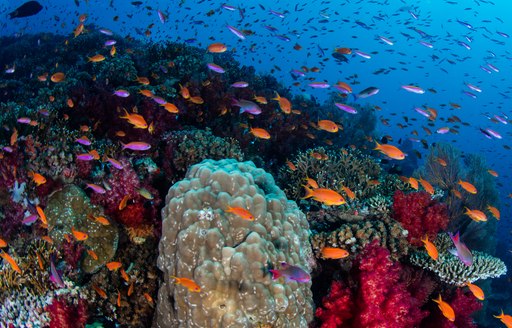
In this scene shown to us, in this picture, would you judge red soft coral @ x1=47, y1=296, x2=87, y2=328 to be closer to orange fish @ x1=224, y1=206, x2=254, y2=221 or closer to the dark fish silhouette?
orange fish @ x1=224, y1=206, x2=254, y2=221

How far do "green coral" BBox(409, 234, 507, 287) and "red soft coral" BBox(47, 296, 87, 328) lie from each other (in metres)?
5.31

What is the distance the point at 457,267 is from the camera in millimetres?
5336

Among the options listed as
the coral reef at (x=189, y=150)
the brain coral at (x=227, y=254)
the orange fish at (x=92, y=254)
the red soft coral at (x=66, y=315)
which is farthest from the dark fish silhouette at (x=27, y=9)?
the red soft coral at (x=66, y=315)

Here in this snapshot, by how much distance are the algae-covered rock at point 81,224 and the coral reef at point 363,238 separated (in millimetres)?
3462

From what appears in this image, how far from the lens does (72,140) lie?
6023mm

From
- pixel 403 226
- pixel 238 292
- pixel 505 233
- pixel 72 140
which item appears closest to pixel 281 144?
pixel 403 226

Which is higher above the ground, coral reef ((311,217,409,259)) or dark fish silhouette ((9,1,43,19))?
dark fish silhouette ((9,1,43,19))

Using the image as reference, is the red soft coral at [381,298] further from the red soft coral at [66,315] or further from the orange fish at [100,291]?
the red soft coral at [66,315]

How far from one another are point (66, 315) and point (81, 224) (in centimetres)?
158

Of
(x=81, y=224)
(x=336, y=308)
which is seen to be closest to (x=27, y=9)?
(x=81, y=224)

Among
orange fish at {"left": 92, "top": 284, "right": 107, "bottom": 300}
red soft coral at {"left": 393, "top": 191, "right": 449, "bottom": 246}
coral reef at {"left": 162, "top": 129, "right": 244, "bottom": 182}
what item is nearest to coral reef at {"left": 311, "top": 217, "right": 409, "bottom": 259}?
red soft coral at {"left": 393, "top": 191, "right": 449, "bottom": 246}

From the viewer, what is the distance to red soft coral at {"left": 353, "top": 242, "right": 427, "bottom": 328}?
3979 millimetres

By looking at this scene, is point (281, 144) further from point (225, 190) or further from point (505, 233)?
point (505, 233)

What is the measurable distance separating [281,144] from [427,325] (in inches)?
254
